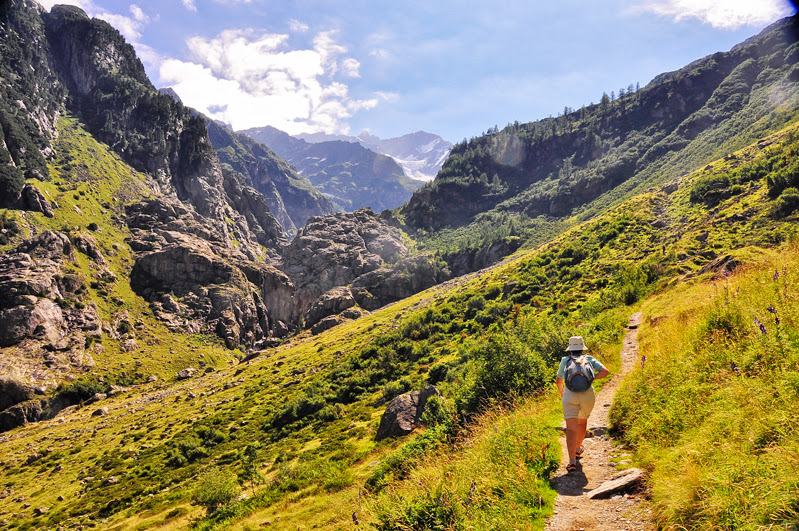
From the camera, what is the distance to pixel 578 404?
8.41 meters

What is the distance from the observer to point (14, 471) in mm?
52906

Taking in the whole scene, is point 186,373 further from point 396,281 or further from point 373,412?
point 373,412

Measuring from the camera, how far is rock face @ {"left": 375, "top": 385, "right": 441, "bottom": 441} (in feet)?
79.8

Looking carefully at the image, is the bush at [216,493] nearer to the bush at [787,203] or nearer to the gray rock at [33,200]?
the bush at [787,203]

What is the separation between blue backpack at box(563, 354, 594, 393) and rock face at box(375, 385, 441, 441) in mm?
15742

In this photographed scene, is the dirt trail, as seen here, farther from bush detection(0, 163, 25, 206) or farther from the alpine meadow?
bush detection(0, 163, 25, 206)

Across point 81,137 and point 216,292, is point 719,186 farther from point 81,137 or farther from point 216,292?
point 81,137

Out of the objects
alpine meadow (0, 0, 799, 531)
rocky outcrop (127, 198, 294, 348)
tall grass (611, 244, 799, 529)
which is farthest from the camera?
rocky outcrop (127, 198, 294, 348)

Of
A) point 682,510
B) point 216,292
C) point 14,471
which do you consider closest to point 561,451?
point 682,510

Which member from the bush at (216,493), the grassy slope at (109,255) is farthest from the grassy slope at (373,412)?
the grassy slope at (109,255)

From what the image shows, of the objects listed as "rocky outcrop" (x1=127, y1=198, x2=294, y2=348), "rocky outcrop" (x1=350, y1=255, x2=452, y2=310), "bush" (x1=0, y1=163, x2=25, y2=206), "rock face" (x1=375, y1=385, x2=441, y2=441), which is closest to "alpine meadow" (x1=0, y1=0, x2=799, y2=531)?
"rock face" (x1=375, y1=385, x2=441, y2=441)

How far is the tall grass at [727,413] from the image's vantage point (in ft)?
14.4

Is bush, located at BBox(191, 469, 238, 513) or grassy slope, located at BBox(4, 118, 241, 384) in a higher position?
grassy slope, located at BBox(4, 118, 241, 384)

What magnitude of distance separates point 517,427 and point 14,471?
79458 mm
